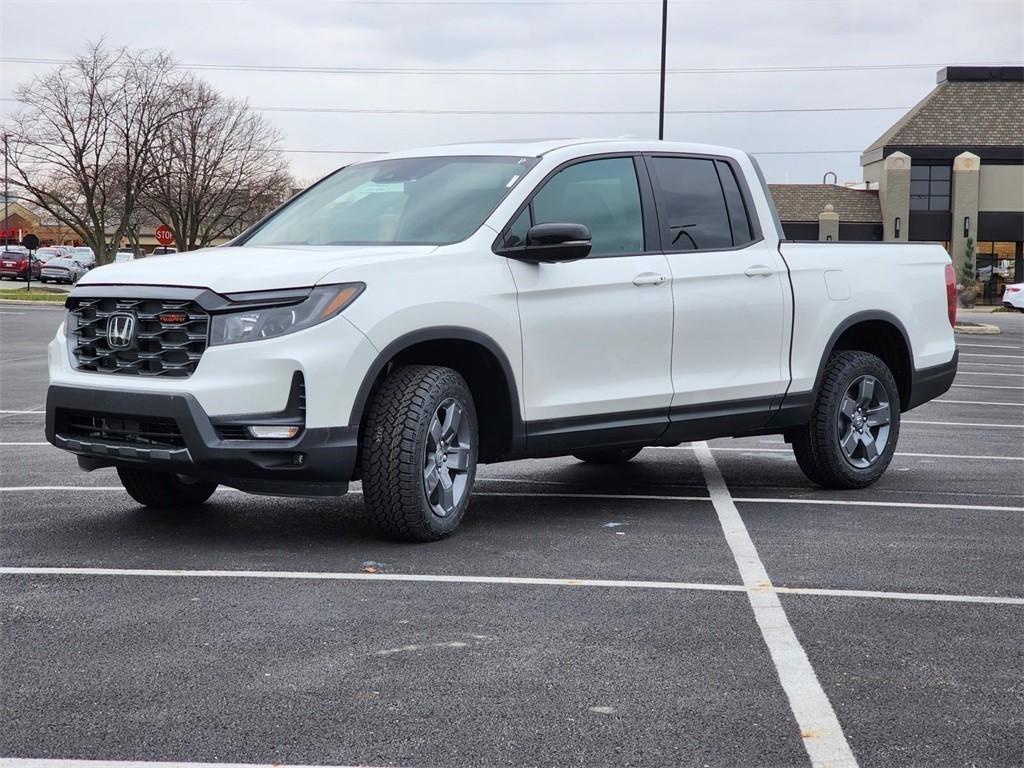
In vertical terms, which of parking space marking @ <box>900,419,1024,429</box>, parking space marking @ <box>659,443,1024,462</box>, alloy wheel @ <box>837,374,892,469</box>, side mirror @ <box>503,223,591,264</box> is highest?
side mirror @ <box>503,223,591,264</box>

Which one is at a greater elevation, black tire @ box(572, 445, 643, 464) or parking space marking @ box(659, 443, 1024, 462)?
black tire @ box(572, 445, 643, 464)

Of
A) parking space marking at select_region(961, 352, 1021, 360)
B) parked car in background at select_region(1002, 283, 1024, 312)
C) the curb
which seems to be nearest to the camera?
parking space marking at select_region(961, 352, 1021, 360)

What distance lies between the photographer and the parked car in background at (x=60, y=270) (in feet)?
200

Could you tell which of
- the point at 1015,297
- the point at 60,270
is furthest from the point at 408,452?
the point at 60,270

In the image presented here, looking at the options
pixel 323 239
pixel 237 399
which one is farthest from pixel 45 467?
pixel 237 399

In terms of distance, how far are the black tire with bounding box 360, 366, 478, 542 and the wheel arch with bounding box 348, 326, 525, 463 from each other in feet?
0.39

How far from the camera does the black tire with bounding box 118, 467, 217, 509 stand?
7.59 metres

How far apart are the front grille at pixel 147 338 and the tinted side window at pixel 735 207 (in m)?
3.43

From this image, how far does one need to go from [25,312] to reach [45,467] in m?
29.3

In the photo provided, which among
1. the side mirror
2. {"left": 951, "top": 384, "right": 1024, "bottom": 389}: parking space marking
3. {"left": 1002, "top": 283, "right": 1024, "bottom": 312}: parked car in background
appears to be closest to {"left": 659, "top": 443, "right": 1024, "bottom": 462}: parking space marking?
the side mirror

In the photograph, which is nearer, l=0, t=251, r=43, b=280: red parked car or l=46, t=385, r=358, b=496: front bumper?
l=46, t=385, r=358, b=496: front bumper

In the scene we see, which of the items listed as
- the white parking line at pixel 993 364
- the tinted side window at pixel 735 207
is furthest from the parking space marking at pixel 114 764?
the white parking line at pixel 993 364

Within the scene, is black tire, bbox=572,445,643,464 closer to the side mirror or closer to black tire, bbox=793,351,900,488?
black tire, bbox=793,351,900,488

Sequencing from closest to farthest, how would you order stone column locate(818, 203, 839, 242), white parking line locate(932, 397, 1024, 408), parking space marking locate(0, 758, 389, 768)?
parking space marking locate(0, 758, 389, 768)
white parking line locate(932, 397, 1024, 408)
stone column locate(818, 203, 839, 242)
